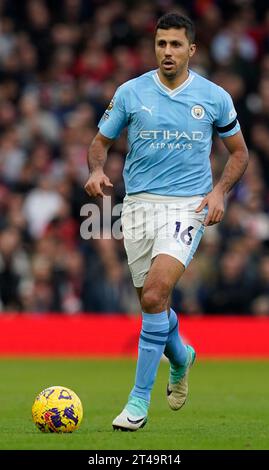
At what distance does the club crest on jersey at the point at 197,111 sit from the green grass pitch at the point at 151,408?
2.36m

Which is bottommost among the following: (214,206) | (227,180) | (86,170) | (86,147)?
(86,170)

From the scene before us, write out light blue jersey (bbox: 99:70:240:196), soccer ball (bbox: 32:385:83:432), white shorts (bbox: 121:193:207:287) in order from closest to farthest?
soccer ball (bbox: 32:385:83:432) → white shorts (bbox: 121:193:207:287) → light blue jersey (bbox: 99:70:240:196)

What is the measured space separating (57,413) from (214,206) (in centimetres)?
190

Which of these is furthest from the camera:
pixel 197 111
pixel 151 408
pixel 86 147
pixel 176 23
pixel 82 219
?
pixel 86 147

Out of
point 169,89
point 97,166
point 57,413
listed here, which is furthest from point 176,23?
point 57,413

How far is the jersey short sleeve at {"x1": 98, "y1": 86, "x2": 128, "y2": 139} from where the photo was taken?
945cm

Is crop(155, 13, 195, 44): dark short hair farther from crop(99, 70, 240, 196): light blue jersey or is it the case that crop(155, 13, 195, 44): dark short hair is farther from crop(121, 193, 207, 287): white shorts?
crop(121, 193, 207, 287): white shorts

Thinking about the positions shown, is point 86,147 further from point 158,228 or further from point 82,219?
point 158,228

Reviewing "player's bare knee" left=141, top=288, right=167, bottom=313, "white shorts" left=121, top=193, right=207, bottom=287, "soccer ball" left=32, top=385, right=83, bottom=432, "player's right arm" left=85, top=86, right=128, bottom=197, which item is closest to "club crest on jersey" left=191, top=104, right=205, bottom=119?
"player's right arm" left=85, top=86, right=128, bottom=197

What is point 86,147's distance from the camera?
20.5m

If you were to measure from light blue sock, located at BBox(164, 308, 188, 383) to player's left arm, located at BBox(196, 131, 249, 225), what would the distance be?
1.00 metres

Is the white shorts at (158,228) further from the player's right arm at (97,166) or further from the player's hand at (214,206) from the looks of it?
the player's right arm at (97,166)

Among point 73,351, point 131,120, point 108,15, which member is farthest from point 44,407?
point 108,15

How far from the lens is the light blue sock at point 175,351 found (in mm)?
9867
